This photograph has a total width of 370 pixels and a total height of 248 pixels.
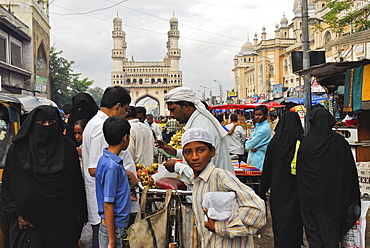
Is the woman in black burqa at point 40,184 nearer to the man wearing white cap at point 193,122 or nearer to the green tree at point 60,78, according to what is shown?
the man wearing white cap at point 193,122

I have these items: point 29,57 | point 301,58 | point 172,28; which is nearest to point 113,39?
point 172,28

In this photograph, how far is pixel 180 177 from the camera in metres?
3.01

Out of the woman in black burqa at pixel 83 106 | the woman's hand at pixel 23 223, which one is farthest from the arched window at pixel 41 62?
the woman's hand at pixel 23 223

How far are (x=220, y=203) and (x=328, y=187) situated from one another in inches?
69.5

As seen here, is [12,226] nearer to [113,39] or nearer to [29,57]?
[29,57]

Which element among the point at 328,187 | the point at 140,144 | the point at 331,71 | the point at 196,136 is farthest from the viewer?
the point at 331,71

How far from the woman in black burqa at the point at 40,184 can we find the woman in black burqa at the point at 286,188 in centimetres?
210

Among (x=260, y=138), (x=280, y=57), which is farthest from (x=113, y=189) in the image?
(x=280, y=57)

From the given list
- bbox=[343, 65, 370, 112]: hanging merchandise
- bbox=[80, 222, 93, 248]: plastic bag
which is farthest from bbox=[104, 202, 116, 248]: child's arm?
bbox=[343, 65, 370, 112]: hanging merchandise

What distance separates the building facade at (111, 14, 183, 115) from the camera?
90125mm

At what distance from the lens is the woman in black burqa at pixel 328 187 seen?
131 inches

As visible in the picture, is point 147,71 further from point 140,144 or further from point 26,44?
point 140,144

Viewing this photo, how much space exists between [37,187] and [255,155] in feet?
12.5

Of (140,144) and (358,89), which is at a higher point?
(358,89)
